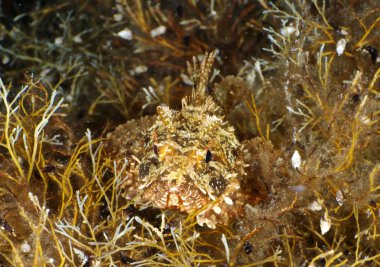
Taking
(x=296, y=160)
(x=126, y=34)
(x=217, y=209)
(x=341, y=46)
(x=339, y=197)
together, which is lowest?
(x=217, y=209)

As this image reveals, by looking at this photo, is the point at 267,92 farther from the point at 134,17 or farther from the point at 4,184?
the point at 4,184

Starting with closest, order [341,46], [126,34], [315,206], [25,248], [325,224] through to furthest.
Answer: [25,248] → [325,224] → [315,206] → [341,46] → [126,34]

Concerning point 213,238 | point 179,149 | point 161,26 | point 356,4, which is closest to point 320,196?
point 213,238

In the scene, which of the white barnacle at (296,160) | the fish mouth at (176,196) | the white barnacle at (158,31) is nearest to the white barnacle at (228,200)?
the fish mouth at (176,196)

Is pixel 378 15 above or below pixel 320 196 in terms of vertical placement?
above

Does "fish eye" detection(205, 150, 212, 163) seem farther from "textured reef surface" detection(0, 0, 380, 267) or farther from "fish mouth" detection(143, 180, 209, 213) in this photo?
"fish mouth" detection(143, 180, 209, 213)

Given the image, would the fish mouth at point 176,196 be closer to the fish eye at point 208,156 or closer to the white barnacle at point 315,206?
the fish eye at point 208,156

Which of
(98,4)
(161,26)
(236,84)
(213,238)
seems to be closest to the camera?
(213,238)

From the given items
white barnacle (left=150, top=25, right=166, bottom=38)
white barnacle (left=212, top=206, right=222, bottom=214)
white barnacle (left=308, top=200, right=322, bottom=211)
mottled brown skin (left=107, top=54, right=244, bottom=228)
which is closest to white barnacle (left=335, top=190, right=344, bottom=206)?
white barnacle (left=308, top=200, right=322, bottom=211)

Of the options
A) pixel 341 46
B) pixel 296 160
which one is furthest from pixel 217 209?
pixel 341 46

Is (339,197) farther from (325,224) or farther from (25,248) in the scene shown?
(25,248)
